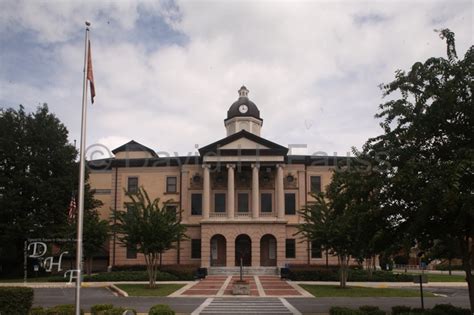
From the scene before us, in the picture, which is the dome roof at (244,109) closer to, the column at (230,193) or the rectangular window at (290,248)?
the column at (230,193)

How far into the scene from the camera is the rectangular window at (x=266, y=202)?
53.3 meters

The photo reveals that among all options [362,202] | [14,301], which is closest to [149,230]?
[14,301]

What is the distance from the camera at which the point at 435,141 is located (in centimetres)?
1488

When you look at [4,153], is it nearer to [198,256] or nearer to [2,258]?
[2,258]

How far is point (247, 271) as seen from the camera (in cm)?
4838

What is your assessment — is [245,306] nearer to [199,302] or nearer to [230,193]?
[199,302]

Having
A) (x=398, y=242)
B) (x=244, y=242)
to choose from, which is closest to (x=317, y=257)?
A: (x=244, y=242)

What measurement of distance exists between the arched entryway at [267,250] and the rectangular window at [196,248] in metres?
6.51

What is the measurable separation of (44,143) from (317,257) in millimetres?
29762

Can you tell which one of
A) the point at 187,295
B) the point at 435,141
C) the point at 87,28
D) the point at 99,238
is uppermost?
the point at 87,28

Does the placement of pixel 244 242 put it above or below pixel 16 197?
below

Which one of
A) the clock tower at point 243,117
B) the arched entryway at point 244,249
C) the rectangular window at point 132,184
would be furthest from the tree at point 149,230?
the clock tower at point 243,117

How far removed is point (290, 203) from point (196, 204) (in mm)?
10081

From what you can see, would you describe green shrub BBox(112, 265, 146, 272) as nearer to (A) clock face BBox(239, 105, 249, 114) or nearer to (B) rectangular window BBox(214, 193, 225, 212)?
(B) rectangular window BBox(214, 193, 225, 212)
